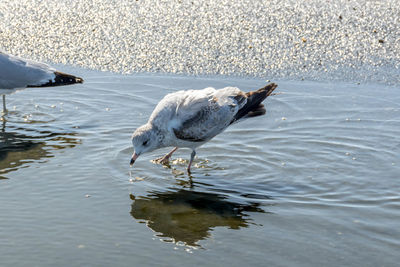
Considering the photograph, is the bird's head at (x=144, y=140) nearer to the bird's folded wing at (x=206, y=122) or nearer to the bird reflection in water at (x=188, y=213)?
the bird's folded wing at (x=206, y=122)

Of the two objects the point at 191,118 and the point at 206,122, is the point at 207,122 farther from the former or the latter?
the point at 191,118

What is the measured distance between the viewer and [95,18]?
11016 millimetres

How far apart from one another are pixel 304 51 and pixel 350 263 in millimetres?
5586

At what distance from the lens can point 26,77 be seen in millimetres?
8141

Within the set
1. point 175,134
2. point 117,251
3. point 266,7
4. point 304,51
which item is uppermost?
point 266,7

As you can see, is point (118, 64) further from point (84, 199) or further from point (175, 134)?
point (84, 199)

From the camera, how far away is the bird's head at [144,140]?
240 inches

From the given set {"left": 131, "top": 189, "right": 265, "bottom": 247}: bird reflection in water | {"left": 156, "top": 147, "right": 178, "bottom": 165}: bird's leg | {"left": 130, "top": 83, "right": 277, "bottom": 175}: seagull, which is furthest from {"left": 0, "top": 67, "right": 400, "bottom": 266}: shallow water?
{"left": 130, "top": 83, "right": 277, "bottom": 175}: seagull

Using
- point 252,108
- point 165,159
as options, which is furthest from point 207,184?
point 252,108

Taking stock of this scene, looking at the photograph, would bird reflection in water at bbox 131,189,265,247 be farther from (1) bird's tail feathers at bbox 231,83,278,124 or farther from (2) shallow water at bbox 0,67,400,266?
(1) bird's tail feathers at bbox 231,83,278,124

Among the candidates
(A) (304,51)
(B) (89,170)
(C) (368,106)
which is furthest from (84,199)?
(A) (304,51)

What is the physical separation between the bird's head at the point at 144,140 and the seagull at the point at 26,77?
2.20m

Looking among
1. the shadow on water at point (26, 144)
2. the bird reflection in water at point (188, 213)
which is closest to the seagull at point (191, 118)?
the bird reflection in water at point (188, 213)

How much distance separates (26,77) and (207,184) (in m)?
3.47
